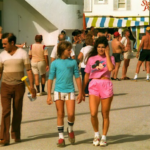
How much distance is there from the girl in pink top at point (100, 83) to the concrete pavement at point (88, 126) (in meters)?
0.48

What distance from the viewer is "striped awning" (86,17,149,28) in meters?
43.4

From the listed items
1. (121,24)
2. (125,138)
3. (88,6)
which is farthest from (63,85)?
(88,6)

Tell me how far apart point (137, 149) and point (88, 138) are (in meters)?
1.12

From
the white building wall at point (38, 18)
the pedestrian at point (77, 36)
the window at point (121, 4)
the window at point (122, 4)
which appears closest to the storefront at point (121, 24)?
the window at point (122, 4)

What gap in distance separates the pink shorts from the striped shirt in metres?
1.11

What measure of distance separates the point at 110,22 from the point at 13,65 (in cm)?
3744

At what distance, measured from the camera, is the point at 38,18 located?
79.0 ft

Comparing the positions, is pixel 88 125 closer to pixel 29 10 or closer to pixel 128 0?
pixel 29 10

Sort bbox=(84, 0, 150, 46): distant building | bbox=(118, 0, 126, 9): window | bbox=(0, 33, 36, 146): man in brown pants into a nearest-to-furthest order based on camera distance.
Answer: bbox=(0, 33, 36, 146): man in brown pants
bbox=(84, 0, 150, 46): distant building
bbox=(118, 0, 126, 9): window

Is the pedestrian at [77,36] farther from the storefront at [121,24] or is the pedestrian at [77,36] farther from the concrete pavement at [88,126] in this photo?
the storefront at [121,24]

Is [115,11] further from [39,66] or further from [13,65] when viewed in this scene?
[13,65]

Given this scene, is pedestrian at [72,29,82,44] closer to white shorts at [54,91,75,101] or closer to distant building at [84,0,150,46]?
white shorts at [54,91,75,101]

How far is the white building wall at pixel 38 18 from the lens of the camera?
23.1 metres

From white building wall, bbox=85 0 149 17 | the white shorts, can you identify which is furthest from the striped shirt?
white building wall, bbox=85 0 149 17
